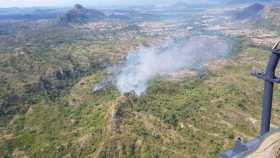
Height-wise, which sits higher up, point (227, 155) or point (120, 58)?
point (227, 155)

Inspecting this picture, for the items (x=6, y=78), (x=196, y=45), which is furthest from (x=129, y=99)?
(x=196, y=45)

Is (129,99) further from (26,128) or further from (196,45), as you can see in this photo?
(196,45)

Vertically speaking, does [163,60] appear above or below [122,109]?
above

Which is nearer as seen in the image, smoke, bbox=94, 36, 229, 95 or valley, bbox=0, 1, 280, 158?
valley, bbox=0, 1, 280, 158

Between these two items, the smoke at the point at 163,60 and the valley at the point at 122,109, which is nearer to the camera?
the valley at the point at 122,109

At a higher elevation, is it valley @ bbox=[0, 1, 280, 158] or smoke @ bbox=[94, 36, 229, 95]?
smoke @ bbox=[94, 36, 229, 95]

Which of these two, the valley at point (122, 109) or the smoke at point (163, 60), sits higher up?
the smoke at point (163, 60)

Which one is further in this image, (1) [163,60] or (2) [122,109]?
(1) [163,60]

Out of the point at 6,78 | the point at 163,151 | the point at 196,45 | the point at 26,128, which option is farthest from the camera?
the point at 196,45
